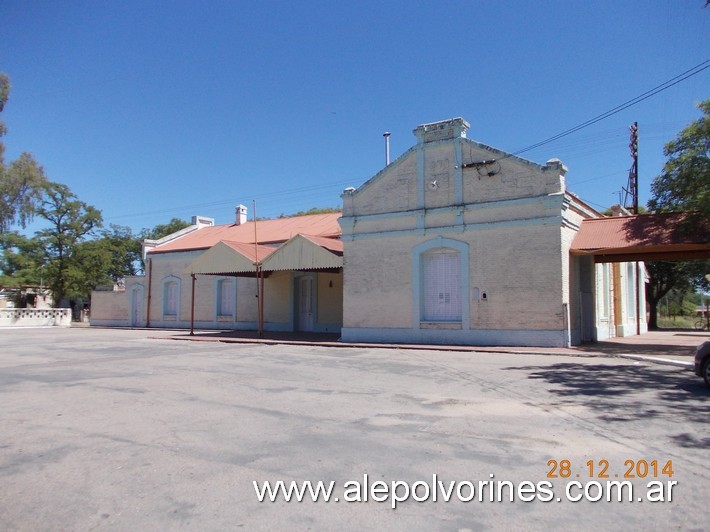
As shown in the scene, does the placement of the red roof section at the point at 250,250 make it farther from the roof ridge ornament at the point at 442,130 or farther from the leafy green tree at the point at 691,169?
the leafy green tree at the point at 691,169

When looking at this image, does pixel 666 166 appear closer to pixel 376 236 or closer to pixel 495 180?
pixel 495 180

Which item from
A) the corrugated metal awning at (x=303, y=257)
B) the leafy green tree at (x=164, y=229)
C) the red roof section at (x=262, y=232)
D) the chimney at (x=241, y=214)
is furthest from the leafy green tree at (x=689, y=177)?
the leafy green tree at (x=164, y=229)

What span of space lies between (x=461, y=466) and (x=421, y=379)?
6.00 metres

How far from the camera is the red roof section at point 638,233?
53.9 feet

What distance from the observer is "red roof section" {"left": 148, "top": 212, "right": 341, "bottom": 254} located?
28469mm

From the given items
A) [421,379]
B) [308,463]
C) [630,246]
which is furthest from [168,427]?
[630,246]

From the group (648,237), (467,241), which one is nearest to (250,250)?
(467,241)

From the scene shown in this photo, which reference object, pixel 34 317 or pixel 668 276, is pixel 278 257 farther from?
pixel 668 276

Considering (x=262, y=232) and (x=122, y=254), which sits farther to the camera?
(x=122, y=254)

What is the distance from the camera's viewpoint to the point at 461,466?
17.3 feet

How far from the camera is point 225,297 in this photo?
29766 mm

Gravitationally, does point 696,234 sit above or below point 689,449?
above

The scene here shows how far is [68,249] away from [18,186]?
1060 cm

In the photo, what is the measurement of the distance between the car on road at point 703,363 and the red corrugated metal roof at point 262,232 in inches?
718
